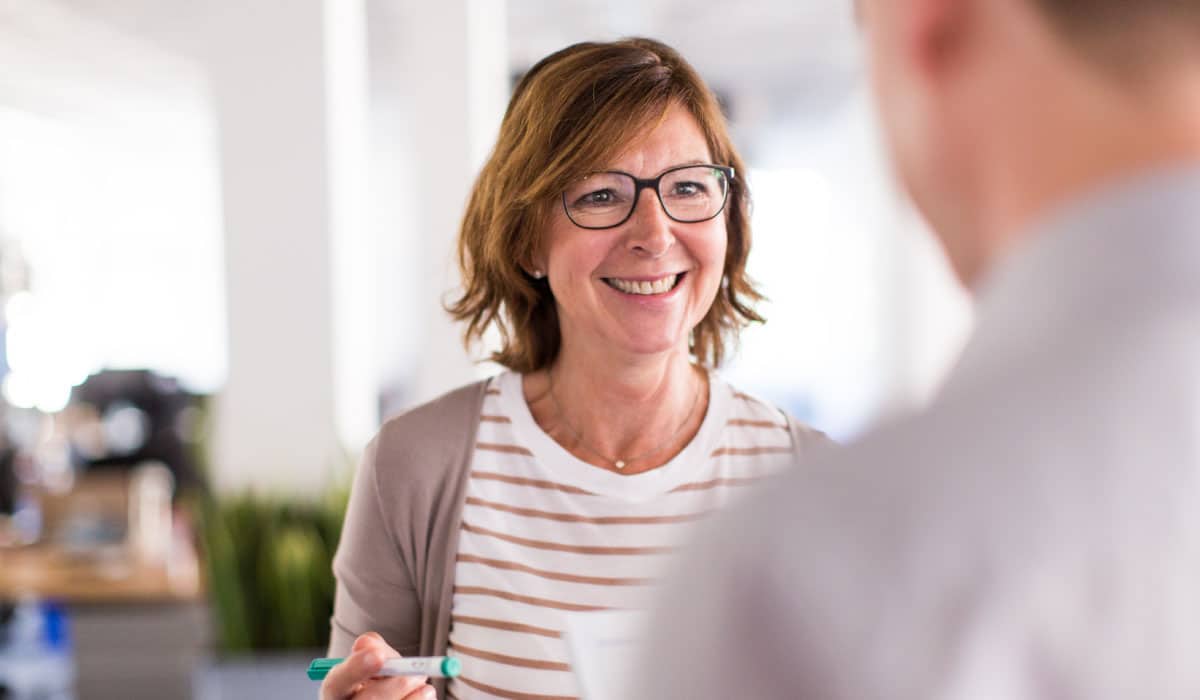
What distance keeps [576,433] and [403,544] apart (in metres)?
Answer: 0.26

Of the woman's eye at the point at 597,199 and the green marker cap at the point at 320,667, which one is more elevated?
the woman's eye at the point at 597,199

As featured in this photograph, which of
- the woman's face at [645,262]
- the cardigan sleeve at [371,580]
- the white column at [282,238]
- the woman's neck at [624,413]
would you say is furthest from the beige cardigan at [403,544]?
the white column at [282,238]

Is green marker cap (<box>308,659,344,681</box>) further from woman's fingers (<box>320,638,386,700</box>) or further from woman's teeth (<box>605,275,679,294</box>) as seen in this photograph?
woman's teeth (<box>605,275,679,294</box>)

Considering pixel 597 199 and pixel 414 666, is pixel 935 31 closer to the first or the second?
pixel 414 666

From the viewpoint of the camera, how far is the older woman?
4.12 ft

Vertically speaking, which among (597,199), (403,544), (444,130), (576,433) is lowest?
(403,544)

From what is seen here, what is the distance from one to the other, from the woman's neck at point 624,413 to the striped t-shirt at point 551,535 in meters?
0.03

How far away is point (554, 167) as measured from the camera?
1.28 meters

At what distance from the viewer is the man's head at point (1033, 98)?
371 millimetres

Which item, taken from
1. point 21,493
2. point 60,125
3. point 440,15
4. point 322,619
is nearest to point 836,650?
point 322,619

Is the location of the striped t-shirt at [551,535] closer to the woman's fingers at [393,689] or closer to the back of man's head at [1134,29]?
the woman's fingers at [393,689]

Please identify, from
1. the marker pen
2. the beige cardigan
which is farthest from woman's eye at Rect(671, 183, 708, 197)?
the marker pen

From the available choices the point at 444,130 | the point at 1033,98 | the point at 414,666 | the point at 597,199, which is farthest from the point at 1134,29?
the point at 444,130

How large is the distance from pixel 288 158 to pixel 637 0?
3180 millimetres
